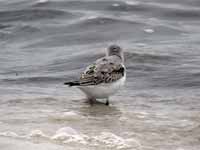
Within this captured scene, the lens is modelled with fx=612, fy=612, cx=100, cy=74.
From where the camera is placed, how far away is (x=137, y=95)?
1019cm

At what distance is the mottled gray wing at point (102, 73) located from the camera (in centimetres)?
905

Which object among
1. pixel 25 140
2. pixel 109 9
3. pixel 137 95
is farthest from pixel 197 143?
pixel 109 9

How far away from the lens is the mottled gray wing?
29.7ft

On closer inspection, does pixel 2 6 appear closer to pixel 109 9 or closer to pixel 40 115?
pixel 109 9

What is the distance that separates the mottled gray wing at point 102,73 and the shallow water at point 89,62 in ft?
1.40

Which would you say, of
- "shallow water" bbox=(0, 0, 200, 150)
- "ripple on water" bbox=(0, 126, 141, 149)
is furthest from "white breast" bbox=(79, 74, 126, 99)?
"ripple on water" bbox=(0, 126, 141, 149)

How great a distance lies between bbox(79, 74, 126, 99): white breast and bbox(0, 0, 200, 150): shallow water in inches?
7.8

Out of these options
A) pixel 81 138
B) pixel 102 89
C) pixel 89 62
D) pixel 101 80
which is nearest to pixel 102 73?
pixel 101 80

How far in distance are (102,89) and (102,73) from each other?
0.24 m

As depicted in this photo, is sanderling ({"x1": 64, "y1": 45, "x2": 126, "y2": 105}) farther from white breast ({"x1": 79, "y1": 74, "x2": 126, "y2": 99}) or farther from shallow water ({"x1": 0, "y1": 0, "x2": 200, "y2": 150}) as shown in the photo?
shallow water ({"x1": 0, "y1": 0, "x2": 200, "y2": 150})

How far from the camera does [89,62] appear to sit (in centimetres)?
1263

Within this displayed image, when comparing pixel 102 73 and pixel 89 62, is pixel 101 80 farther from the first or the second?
pixel 89 62

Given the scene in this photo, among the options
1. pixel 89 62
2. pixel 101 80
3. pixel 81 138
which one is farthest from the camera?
pixel 89 62

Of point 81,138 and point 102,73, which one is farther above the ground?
point 81,138
